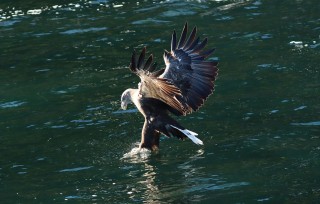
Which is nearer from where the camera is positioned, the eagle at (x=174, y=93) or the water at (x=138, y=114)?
the water at (x=138, y=114)

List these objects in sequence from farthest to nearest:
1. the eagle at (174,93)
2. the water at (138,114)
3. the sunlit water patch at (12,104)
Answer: the sunlit water patch at (12,104)
the eagle at (174,93)
the water at (138,114)

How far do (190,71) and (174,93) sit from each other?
1.45 m

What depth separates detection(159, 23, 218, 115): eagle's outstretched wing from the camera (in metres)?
11.1

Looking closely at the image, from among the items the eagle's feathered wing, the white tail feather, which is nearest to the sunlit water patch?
the eagle's feathered wing

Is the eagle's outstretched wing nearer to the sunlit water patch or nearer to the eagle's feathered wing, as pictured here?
the eagle's feathered wing

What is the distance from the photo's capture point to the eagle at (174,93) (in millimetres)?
10312

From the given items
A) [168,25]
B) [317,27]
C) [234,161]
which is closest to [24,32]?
[168,25]

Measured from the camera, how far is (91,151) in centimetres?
1120

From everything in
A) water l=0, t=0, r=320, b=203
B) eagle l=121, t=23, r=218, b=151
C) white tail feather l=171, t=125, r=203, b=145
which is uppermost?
eagle l=121, t=23, r=218, b=151

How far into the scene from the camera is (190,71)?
11297 mm

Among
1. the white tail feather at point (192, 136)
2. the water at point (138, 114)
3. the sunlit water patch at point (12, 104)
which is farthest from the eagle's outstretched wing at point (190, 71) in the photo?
the sunlit water patch at point (12, 104)

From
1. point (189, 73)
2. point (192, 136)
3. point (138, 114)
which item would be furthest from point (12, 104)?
point (192, 136)

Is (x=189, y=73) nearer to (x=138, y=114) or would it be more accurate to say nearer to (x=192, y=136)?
(x=192, y=136)

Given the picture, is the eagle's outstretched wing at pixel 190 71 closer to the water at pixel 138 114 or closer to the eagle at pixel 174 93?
the eagle at pixel 174 93
